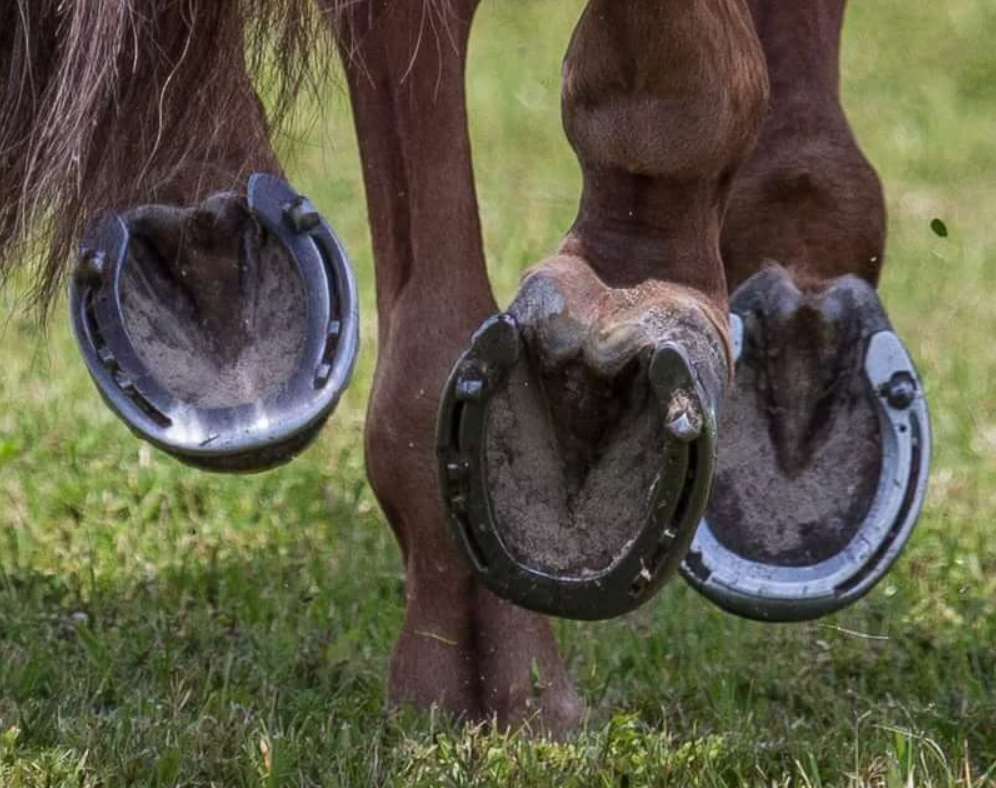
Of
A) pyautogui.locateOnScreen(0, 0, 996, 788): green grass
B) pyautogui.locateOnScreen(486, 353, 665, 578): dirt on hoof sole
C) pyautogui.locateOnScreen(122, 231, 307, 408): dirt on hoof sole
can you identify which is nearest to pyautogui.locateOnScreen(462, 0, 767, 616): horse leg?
pyautogui.locateOnScreen(486, 353, 665, 578): dirt on hoof sole

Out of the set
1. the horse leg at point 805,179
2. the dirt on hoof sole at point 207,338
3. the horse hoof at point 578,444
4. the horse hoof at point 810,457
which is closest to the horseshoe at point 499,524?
the horse hoof at point 578,444

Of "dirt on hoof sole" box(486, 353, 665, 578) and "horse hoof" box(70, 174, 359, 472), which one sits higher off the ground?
"horse hoof" box(70, 174, 359, 472)

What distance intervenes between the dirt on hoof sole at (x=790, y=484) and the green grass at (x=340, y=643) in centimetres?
21

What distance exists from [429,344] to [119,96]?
0.53 metres

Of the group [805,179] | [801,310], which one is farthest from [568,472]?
[805,179]

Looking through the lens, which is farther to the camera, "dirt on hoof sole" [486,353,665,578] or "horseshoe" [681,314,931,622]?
"horseshoe" [681,314,931,622]

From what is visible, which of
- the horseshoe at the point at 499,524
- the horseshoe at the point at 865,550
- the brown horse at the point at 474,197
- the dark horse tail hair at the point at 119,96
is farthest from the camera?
the horseshoe at the point at 865,550

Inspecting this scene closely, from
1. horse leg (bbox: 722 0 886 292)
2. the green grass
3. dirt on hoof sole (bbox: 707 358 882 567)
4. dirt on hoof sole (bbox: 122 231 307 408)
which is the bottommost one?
the green grass

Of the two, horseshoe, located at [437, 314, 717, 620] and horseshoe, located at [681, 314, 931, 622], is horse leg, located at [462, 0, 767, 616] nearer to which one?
horseshoe, located at [437, 314, 717, 620]

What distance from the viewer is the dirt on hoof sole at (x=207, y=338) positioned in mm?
2699

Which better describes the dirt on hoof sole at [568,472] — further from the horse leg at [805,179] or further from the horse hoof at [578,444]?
the horse leg at [805,179]

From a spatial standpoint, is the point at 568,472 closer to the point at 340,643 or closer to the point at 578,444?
the point at 578,444

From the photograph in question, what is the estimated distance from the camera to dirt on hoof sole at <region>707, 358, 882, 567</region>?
2.88 meters

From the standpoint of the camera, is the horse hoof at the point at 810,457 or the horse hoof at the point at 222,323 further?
the horse hoof at the point at 810,457
